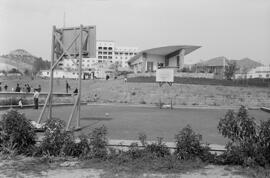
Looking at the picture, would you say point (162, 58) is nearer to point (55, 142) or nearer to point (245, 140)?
point (55, 142)

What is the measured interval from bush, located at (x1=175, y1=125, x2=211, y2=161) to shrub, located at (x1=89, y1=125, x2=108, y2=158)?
137 cm

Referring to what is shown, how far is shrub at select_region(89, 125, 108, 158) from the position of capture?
567 centimetres

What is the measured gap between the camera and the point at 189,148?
555 centimetres

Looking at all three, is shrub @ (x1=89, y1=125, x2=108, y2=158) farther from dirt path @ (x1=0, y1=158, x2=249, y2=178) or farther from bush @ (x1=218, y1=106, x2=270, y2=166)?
bush @ (x1=218, y1=106, x2=270, y2=166)

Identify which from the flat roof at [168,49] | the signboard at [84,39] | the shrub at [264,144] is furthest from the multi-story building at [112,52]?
the shrub at [264,144]

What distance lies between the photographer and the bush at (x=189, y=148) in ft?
18.1

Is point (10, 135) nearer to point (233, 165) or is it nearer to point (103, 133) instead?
point (103, 133)

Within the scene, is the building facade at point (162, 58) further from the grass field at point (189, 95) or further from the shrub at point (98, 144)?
the shrub at point (98, 144)

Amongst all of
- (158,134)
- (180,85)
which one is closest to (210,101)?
(180,85)

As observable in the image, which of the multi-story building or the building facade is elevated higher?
the multi-story building

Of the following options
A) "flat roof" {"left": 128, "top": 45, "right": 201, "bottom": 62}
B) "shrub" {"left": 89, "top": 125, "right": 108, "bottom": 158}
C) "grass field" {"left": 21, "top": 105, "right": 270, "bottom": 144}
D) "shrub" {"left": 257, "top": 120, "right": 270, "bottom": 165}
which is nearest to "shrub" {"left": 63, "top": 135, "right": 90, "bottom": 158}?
"shrub" {"left": 89, "top": 125, "right": 108, "bottom": 158}

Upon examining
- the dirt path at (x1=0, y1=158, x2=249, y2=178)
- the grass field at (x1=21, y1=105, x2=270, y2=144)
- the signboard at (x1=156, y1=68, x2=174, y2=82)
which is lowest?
the grass field at (x1=21, y1=105, x2=270, y2=144)

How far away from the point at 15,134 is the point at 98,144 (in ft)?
5.46

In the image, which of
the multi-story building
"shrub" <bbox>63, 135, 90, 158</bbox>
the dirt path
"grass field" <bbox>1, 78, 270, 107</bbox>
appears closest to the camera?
the dirt path
